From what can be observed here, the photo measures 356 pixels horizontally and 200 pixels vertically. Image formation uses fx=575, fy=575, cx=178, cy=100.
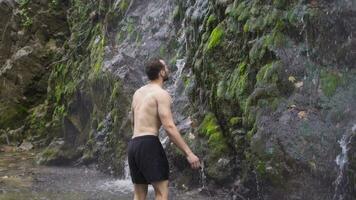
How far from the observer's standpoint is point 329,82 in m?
7.40

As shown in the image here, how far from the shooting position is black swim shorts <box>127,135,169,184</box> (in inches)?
225

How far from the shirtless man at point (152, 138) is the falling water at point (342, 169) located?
2.21 m

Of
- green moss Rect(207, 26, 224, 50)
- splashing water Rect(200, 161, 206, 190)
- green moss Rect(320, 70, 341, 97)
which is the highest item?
green moss Rect(207, 26, 224, 50)

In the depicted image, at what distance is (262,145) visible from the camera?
743 cm

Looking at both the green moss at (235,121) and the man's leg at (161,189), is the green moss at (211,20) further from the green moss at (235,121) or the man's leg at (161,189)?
the man's leg at (161,189)

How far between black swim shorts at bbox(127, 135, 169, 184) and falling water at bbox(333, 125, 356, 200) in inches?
93.1

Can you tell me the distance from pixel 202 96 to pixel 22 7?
11502 millimetres

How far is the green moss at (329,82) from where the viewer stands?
7352 mm

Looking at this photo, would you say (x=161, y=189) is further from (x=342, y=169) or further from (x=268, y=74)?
(x=268, y=74)

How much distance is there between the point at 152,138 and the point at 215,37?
3.82 metres

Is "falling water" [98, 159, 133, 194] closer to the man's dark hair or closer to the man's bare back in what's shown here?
the man's bare back

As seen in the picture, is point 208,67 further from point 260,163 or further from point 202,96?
point 260,163

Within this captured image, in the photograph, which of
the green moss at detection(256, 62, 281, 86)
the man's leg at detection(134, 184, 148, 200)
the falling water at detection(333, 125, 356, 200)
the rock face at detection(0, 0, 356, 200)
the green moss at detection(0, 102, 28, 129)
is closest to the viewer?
the man's leg at detection(134, 184, 148, 200)

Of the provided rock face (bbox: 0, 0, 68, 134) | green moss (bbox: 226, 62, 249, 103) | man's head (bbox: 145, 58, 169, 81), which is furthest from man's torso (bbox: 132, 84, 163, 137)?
rock face (bbox: 0, 0, 68, 134)
